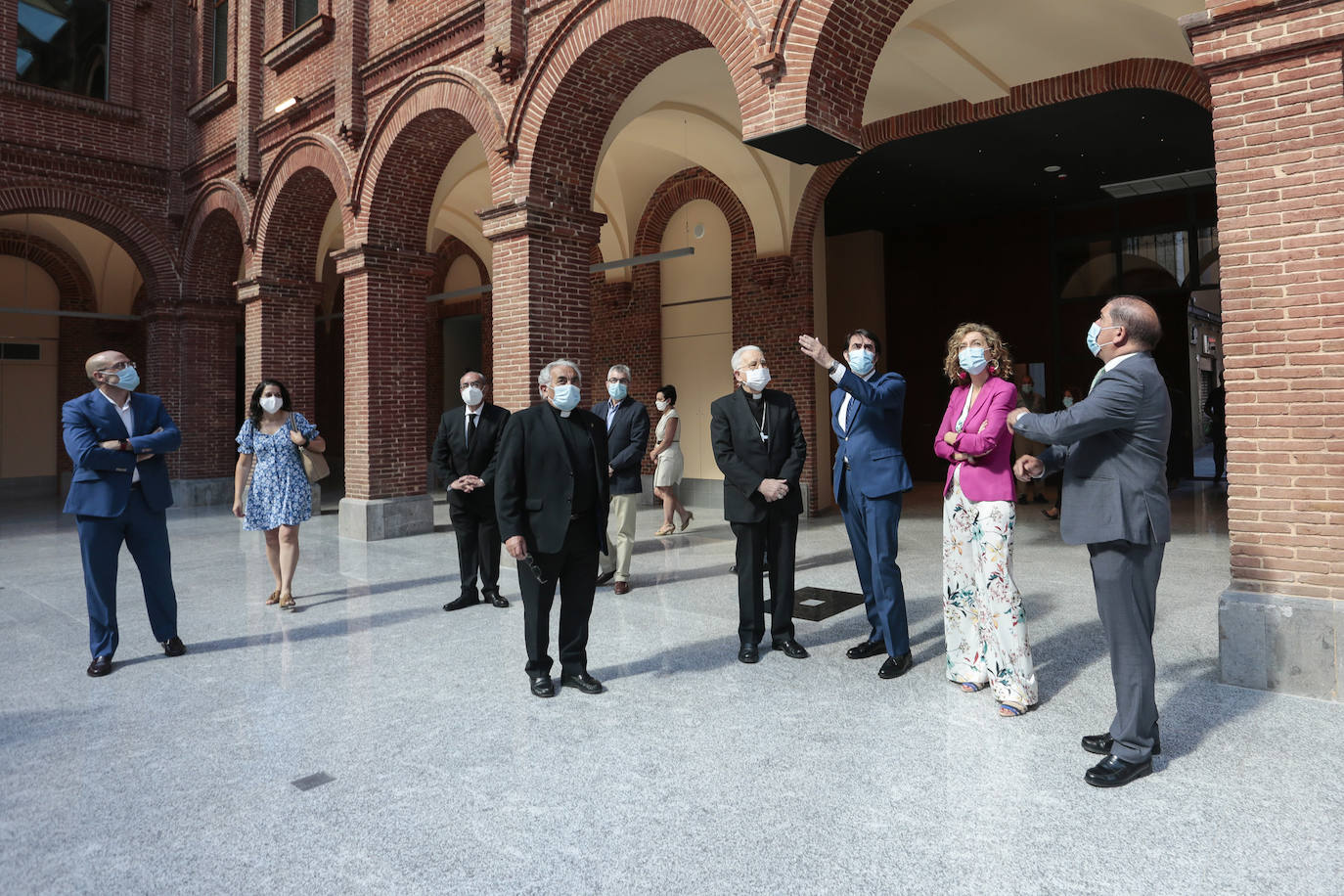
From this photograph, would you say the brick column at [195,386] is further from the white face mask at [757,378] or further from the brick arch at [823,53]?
the white face mask at [757,378]

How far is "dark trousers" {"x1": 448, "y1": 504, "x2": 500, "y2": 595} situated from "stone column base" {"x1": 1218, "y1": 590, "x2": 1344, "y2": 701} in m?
4.77

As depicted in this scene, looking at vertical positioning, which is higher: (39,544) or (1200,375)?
(1200,375)

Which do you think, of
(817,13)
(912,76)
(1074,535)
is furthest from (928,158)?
(1074,535)

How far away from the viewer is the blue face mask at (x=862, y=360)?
4.43 metres

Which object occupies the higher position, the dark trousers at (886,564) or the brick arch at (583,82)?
the brick arch at (583,82)

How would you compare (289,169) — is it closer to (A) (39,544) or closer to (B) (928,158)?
(A) (39,544)

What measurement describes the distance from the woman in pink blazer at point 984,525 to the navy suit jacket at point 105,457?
4366mm

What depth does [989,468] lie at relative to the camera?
154 inches

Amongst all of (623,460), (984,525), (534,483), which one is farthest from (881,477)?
(623,460)

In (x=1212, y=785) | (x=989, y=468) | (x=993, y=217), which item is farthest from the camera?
(x=993, y=217)

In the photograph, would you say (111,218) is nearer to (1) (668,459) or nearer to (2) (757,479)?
(1) (668,459)

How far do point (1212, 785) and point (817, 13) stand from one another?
212 inches

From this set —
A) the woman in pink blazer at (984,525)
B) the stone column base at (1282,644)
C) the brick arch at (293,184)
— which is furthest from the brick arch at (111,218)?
the stone column base at (1282,644)

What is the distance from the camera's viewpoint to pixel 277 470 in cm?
608
